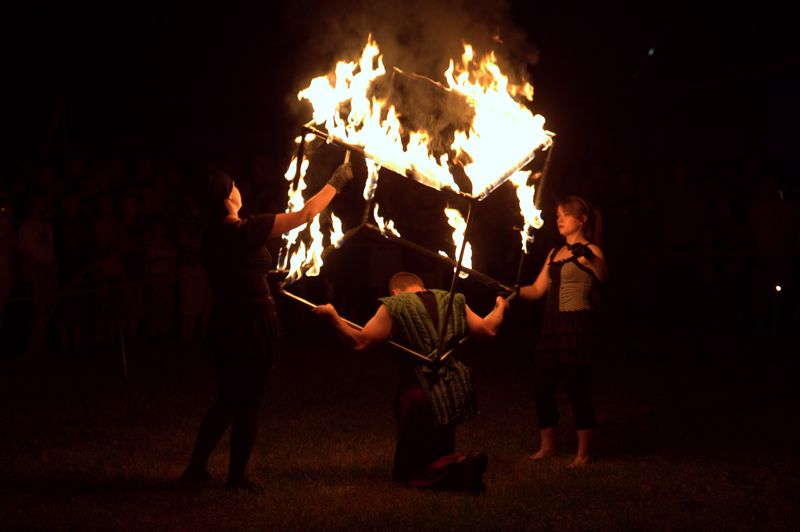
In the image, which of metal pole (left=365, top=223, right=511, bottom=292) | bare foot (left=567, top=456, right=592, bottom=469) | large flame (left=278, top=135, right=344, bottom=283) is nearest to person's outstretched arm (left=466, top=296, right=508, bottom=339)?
metal pole (left=365, top=223, right=511, bottom=292)

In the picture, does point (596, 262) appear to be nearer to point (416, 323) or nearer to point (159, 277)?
point (416, 323)

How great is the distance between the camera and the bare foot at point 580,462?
726cm

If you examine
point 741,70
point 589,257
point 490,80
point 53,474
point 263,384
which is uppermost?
point 741,70

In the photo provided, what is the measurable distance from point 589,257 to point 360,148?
198 centimetres

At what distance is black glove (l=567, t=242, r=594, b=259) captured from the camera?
740 centimetres

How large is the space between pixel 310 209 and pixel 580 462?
2.60 metres

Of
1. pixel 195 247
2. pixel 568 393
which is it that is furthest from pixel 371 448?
pixel 195 247

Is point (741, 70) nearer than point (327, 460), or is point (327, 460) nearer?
point (327, 460)

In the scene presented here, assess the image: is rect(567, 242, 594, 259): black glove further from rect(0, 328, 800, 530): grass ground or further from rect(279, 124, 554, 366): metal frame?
rect(0, 328, 800, 530): grass ground

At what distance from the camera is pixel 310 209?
6211 millimetres

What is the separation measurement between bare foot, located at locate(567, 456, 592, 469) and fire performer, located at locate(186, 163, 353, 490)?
2168 millimetres

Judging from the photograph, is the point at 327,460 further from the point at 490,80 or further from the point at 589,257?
the point at 490,80

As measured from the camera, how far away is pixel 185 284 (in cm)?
1259

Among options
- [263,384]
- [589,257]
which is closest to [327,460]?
[263,384]
